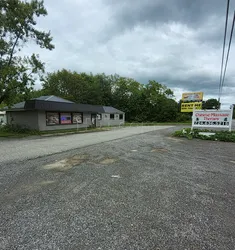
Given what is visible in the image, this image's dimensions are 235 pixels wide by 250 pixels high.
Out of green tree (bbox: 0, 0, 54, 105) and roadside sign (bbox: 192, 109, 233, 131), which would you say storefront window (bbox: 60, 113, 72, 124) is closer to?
green tree (bbox: 0, 0, 54, 105)

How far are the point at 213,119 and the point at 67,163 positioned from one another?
1109cm

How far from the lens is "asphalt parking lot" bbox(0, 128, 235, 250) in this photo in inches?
80.5

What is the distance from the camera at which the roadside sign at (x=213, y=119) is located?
1135 centimetres

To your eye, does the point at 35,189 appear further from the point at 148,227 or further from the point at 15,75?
the point at 15,75

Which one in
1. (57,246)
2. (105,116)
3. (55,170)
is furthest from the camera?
(105,116)

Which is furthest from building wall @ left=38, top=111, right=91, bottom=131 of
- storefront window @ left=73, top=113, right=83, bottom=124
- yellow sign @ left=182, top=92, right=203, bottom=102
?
yellow sign @ left=182, top=92, right=203, bottom=102

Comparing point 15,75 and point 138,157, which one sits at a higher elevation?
point 15,75

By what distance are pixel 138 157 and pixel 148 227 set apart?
151 inches

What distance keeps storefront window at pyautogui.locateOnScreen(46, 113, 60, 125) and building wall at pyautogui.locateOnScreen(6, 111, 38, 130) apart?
3.69 feet

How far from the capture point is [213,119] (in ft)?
38.7

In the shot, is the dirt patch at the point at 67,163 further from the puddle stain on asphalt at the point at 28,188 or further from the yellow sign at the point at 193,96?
the yellow sign at the point at 193,96

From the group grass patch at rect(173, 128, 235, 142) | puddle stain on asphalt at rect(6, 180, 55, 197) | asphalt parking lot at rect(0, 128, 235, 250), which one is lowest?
puddle stain on asphalt at rect(6, 180, 55, 197)

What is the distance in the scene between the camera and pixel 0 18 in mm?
→ 11500

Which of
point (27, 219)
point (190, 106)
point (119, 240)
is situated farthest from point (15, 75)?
point (190, 106)
